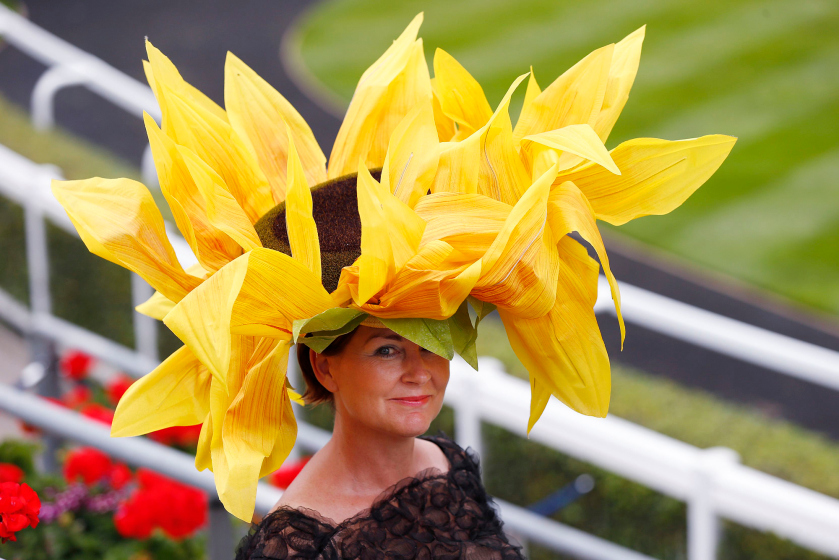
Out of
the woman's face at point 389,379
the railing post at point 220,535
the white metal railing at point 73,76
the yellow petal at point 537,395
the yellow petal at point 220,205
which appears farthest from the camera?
the white metal railing at point 73,76

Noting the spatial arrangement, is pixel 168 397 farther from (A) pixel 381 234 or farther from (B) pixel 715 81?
(B) pixel 715 81

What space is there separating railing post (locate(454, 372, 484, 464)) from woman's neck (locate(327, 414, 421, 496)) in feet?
3.33

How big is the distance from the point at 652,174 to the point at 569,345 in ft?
1.09

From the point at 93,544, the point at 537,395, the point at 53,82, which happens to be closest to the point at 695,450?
the point at 537,395

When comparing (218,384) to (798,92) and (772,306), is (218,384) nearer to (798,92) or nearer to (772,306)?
(772,306)

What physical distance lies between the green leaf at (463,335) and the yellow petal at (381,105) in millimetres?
414

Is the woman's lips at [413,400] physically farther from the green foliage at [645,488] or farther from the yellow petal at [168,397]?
the green foliage at [645,488]

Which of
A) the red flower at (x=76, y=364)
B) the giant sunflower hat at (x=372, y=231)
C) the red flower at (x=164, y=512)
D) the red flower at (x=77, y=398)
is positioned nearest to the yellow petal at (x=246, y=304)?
the giant sunflower hat at (x=372, y=231)

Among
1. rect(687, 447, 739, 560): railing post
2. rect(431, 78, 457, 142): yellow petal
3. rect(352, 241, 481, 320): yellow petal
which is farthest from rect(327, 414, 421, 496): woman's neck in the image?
rect(687, 447, 739, 560): railing post

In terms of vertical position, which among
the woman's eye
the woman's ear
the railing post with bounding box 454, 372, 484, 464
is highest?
the woman's eye

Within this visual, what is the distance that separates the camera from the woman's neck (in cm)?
191

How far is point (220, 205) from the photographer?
1725mm

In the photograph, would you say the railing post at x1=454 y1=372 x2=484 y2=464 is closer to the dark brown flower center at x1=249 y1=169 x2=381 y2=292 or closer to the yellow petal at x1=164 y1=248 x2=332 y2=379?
the dark brown flower center at x1=249 y1=169 x2=381 y2=292

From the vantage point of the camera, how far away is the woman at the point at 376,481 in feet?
5.84
